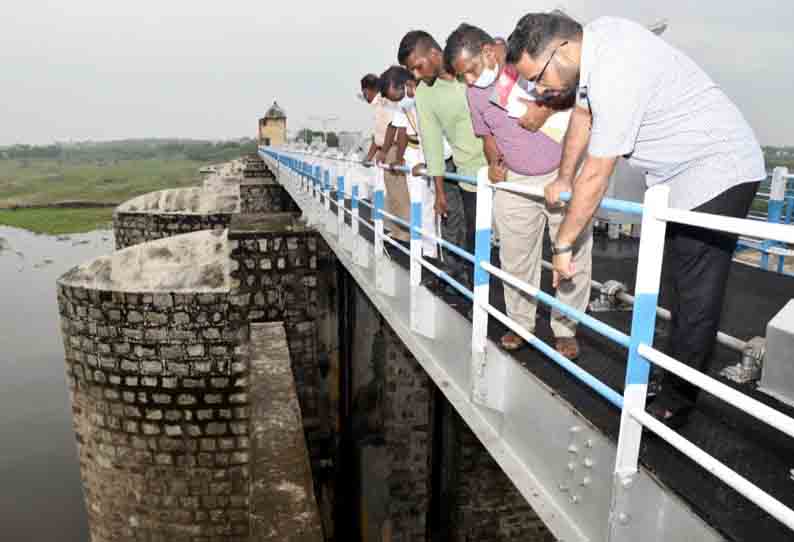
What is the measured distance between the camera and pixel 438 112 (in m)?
3.63

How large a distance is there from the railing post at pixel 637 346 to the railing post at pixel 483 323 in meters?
0.92

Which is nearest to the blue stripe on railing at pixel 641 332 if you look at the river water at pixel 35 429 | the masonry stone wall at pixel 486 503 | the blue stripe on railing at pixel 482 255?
the blue stripe on railing at pixel 482 255

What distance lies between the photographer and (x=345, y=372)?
8.04m

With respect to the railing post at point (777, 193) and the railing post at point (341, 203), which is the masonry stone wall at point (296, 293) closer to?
the railing post at point (341, 203)

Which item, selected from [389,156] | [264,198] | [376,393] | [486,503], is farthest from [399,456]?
[264,198]

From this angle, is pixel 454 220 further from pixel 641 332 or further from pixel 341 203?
pixel 641 332

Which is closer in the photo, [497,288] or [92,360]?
[497,288]

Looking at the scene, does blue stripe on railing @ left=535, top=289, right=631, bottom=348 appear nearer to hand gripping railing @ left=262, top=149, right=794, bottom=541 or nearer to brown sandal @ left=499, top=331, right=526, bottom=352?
hand gripping railing @ left=262, top=149, right=794, bottom=541

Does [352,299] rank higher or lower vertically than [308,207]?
lower

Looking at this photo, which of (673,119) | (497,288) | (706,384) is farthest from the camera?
(497,288)

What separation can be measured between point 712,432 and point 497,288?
1.99 metres

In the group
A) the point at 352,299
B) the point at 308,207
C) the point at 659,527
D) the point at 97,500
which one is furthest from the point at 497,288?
the point at 97,500

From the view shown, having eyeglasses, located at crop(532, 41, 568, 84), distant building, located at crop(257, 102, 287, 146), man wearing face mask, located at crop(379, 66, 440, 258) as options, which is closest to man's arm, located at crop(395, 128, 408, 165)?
man wearing face mask, located at crop(379, 66, 440, 258)

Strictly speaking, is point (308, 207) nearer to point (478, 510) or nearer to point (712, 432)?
point (478, 510)
